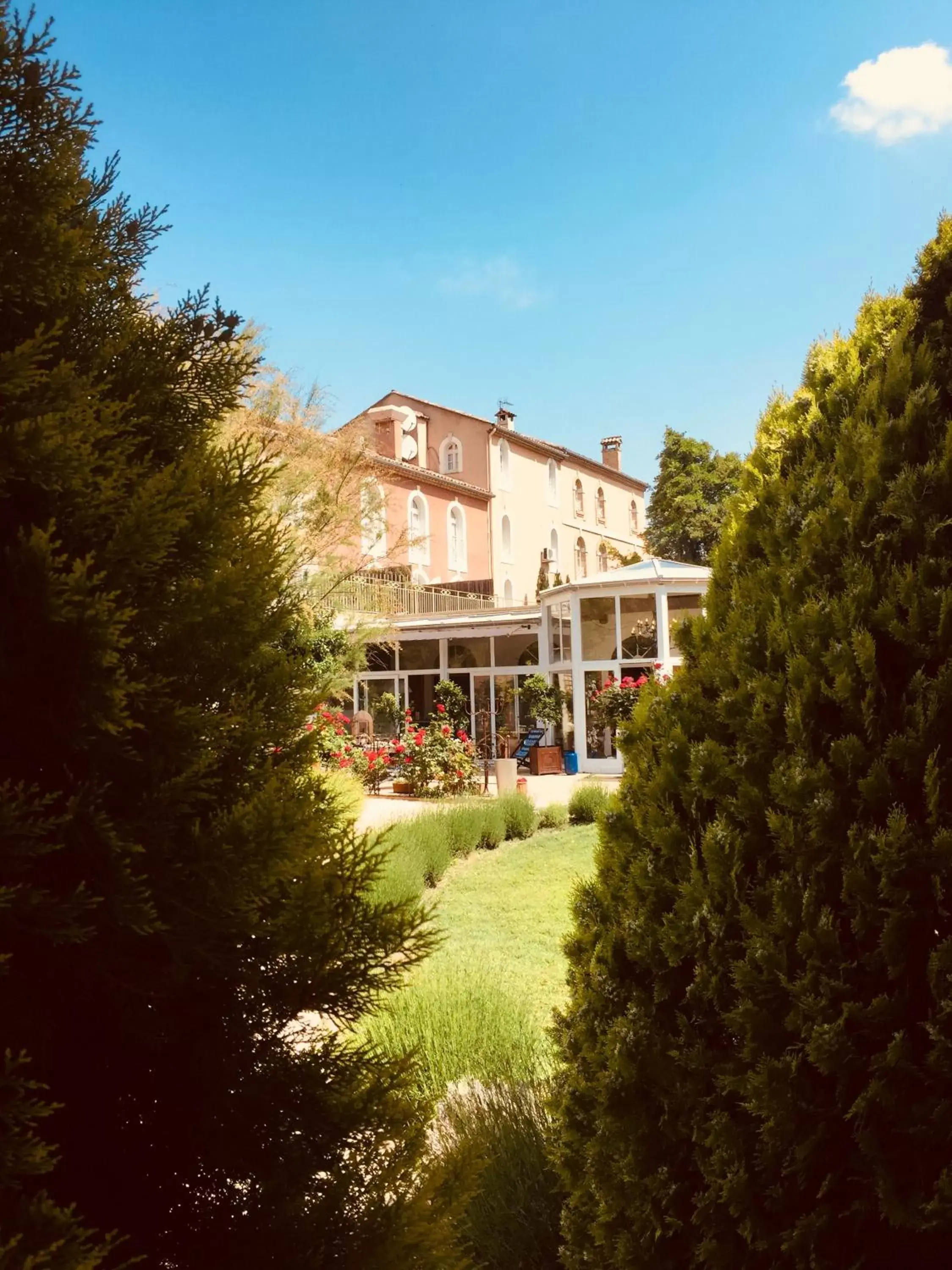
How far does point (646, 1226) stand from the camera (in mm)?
2133

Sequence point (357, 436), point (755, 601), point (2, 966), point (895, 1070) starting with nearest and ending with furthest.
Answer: point (2, 966)
point (895, 1070)
point (755, 601)
point (357, 436)

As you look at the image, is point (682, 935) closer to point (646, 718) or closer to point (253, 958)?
point (646, 718)

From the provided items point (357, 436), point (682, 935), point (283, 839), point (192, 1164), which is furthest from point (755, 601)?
point (357, 436)

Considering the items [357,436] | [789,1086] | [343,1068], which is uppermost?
[357,436]

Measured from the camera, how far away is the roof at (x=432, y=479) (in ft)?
109

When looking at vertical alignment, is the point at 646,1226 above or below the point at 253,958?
below

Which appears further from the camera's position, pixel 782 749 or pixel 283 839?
pixel 782 749

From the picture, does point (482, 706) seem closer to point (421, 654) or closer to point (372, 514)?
point (421, 654)

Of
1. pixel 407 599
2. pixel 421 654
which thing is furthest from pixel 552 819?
pixel 407 599

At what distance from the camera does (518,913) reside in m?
9.59

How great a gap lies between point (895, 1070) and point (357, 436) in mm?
24121

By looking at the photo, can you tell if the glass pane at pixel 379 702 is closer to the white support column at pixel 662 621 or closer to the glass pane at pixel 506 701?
the glass pane at pixel 506 701

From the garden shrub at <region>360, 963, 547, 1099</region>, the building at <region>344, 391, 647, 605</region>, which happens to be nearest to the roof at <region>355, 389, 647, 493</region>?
the building at <region>344, 391, 647, 605</region>

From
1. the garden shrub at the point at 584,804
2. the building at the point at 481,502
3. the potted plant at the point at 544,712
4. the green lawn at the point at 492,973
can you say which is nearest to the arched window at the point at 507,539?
the building at the point at 481,502
